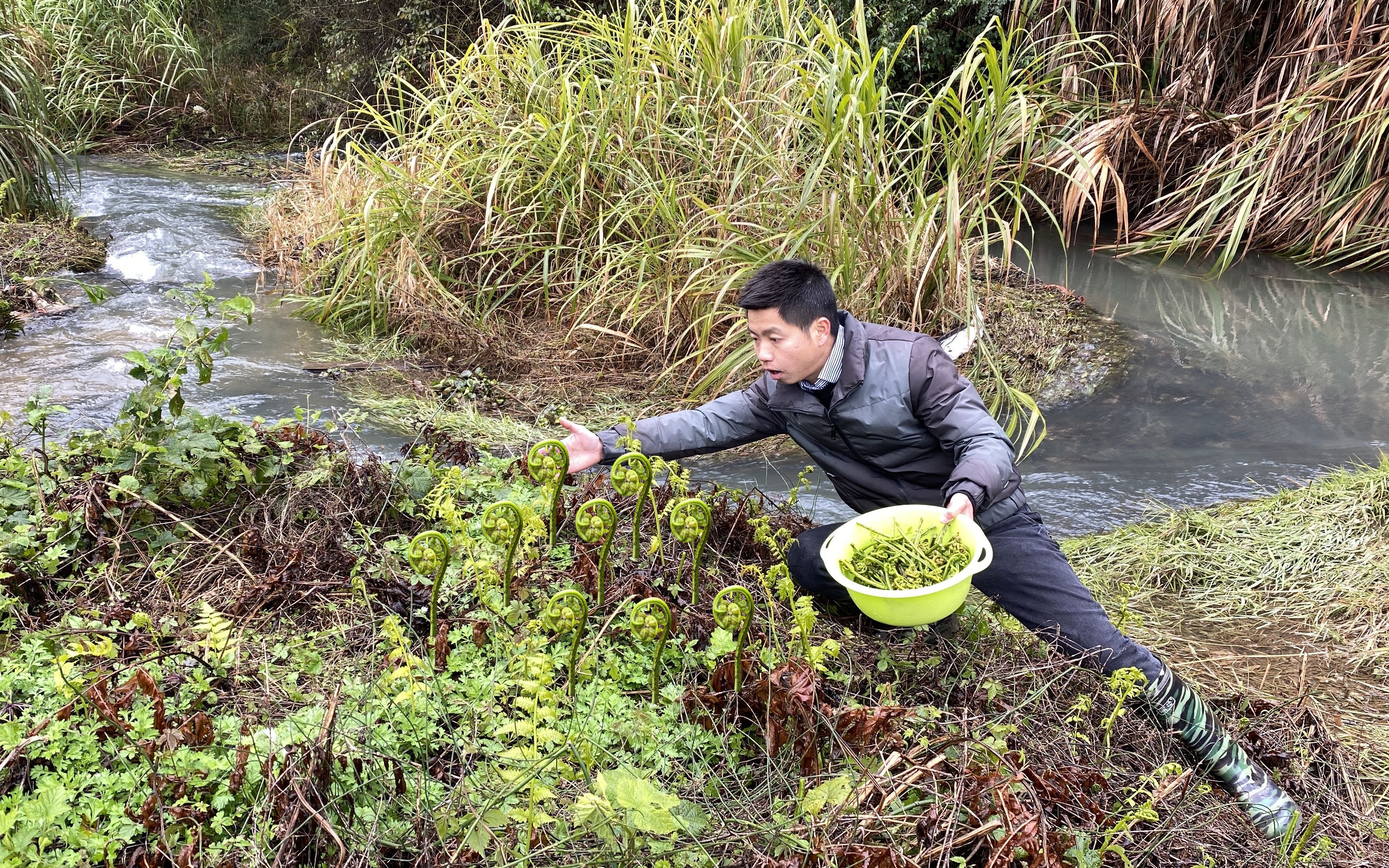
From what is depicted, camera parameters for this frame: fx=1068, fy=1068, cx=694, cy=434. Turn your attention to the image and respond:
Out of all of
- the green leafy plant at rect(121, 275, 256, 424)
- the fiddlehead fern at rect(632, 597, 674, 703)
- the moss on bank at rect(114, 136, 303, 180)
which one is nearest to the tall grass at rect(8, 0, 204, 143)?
the moss on bank at rect(114, 136, 303, 180)

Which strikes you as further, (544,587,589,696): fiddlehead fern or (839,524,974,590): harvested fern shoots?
(839,524,974,590): harvested fern shoots

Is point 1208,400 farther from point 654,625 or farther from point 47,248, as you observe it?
point 47,248

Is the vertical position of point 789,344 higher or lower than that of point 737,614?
higher

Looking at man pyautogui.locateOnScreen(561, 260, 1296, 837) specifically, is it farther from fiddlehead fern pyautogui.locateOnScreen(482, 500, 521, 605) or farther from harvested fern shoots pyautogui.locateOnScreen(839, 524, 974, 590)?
fiddlehead fern pyautogui.locateOnScreen(482, 500, 521, 605)

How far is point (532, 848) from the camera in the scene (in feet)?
5.70

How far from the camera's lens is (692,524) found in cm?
218

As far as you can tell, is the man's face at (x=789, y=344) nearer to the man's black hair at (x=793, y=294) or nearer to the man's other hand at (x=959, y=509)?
the man's black hair at (x=793, y=294)

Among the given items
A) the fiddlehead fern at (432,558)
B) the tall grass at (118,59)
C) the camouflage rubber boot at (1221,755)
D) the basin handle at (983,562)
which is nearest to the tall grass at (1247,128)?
the camouflage rubber boot at (1221,755)

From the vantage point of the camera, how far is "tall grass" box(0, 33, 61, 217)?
610 centimetres

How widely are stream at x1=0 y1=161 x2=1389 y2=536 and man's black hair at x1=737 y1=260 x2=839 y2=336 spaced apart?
1261 mm

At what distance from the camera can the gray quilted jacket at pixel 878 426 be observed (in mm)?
2748

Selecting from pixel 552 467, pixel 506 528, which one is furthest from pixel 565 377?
pixel 506 528

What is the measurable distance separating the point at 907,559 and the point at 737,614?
60 centimetres

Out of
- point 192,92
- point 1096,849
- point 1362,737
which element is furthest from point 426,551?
point 192,92
